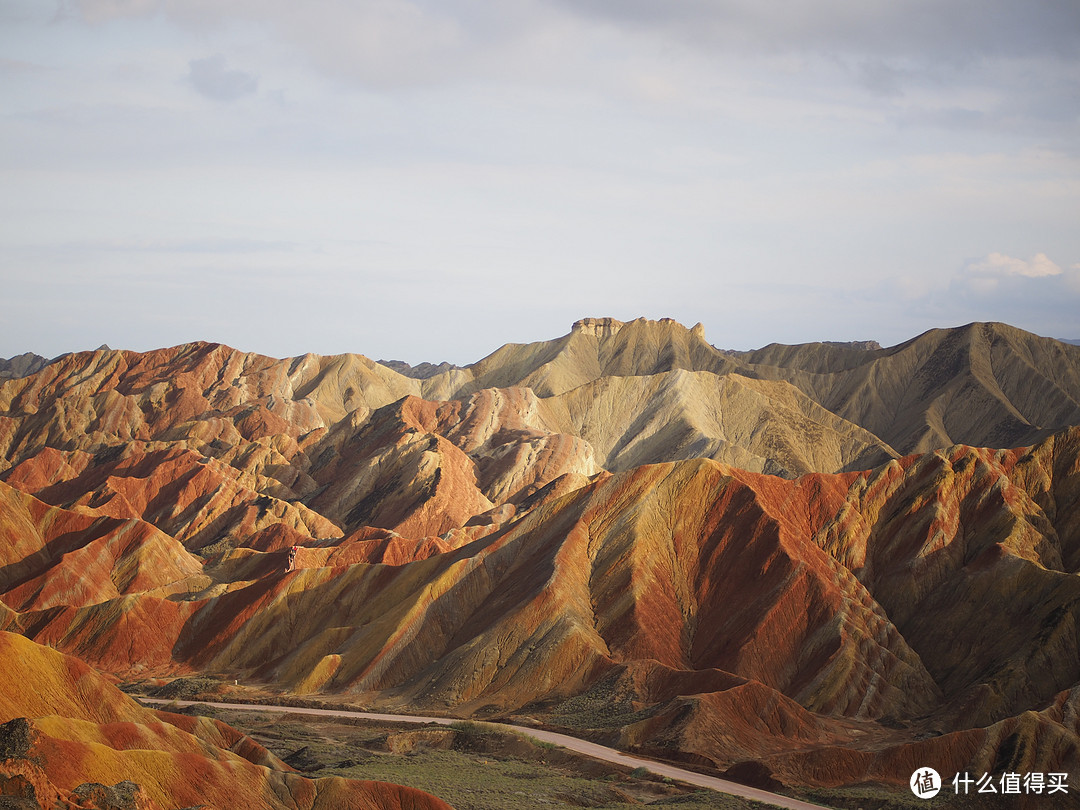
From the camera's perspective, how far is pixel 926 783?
199 ft

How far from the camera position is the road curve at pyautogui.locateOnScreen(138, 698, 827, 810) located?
60.7 m

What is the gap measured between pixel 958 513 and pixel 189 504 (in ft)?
360

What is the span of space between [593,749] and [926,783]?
20370 millimetres

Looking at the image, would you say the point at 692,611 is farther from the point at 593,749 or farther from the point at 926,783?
the point at 926,783

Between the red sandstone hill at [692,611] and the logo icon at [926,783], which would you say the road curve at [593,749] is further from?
the logo icon at [926,783]

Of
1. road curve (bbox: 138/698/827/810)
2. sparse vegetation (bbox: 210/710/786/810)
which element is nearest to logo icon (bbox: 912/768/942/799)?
road curve (bbox: 138/698/827/810)

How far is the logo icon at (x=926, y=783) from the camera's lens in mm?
59344

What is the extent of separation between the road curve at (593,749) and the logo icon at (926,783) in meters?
5.76

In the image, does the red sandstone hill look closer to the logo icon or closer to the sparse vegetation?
the logo icon

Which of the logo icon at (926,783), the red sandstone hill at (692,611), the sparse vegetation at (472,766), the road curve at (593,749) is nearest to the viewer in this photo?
the sparse vegetation at (472,766)

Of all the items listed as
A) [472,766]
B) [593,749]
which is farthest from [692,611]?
[472,766]

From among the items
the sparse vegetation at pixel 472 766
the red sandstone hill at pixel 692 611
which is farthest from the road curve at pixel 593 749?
the red sandstone hill at pixel 692 611

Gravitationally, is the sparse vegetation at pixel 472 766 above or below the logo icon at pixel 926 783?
above

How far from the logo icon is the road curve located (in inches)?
227
